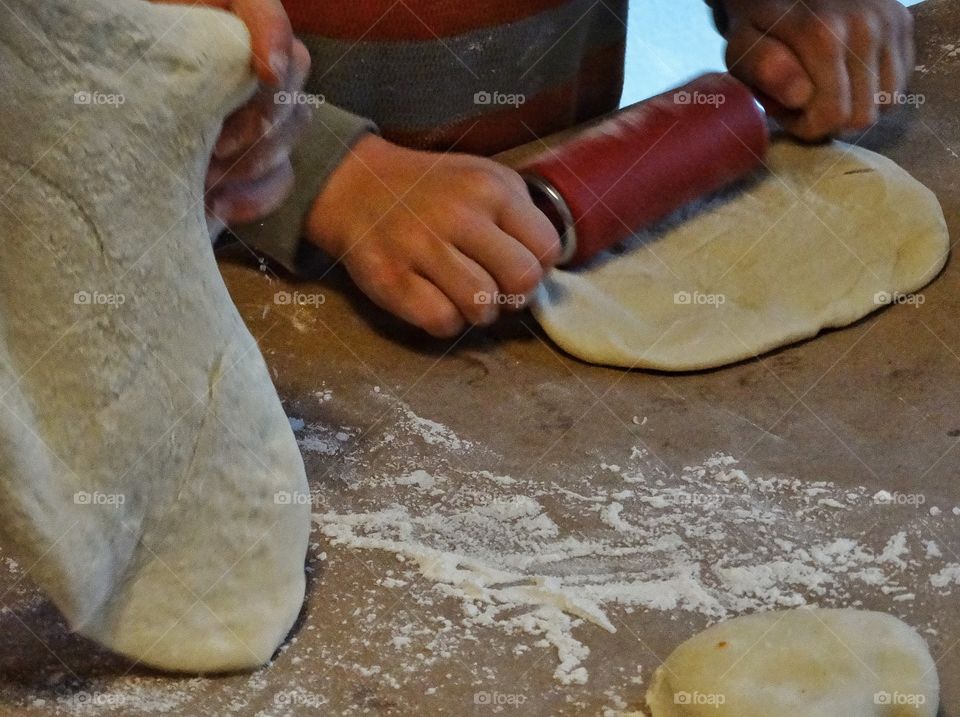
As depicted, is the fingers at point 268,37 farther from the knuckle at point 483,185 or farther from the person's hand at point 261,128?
the knuckle at point 483,185

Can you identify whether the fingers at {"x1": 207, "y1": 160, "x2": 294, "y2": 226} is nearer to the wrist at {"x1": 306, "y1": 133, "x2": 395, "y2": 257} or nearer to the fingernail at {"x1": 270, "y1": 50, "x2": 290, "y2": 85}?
the fingernail at {"x1": 270, "y1": 50, "x2": 290, "y2": 85}

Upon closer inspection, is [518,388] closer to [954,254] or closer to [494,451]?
[494,451]

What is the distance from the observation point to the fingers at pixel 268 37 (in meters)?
0.91

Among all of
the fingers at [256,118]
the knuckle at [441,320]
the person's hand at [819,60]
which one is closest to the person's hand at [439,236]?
the knuckle at [441,320]

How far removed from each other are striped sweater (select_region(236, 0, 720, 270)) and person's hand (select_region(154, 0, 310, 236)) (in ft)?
1.20

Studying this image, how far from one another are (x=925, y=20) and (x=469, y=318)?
124cm

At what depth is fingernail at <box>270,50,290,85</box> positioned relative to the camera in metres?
0.91

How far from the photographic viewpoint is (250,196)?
1.09 metres

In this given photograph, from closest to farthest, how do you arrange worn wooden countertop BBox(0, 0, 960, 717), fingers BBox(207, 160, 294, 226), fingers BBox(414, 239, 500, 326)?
worn wooden countertop BBox(0, 0, 960, 717), fingers BBox(207, 160, 294, 226), fingers BBox(414, 239, 500, 326)

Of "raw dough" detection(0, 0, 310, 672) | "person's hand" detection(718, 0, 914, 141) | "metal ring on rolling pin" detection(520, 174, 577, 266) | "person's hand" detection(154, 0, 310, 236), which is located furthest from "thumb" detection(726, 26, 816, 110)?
"raw dough" detection(0, 0, 310, 672)

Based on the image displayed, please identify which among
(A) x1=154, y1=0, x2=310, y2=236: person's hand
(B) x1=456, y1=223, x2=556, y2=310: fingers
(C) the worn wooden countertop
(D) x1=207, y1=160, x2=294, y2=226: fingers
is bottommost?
(C) the worn wooden countertop

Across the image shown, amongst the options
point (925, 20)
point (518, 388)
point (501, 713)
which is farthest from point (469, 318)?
point (925, 20)

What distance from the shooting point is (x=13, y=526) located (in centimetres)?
85

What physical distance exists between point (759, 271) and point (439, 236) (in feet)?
1.42
